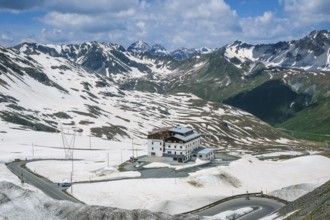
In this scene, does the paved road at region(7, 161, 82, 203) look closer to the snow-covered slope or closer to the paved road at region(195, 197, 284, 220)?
the paved road at region(195, 197, 284, 220)

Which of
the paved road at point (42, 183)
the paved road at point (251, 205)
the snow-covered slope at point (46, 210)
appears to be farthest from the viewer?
the paved road at point (42, 183)

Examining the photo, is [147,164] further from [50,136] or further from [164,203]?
[50,136]

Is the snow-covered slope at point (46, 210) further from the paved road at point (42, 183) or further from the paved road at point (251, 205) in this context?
the paved road at point (251, 205)

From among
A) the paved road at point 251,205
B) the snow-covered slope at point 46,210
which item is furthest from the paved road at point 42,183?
the snow-covered slope at point 46,210

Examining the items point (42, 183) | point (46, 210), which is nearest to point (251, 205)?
point (42, 183)

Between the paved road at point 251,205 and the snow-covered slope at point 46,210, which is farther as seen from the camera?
the paved road at point 251,205

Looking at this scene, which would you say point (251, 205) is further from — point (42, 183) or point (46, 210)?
point (46, 210)

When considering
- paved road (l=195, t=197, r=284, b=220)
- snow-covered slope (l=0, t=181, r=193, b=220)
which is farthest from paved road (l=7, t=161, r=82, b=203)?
snow-covered slope (l=0, t=181, r=193, b=220)

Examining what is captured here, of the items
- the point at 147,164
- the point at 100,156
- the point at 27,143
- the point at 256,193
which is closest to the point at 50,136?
the point at 27,143
